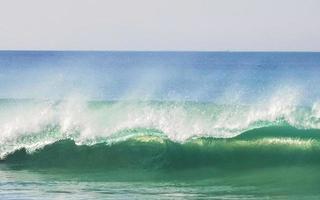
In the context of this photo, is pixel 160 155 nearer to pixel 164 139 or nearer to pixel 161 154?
pixel 161 154

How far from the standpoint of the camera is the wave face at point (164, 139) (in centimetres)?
1631

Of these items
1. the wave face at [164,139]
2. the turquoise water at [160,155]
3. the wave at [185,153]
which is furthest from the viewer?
the wave face at [164,139]

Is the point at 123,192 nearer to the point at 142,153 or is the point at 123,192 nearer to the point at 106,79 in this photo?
the point at 142,153

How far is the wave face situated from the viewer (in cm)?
1631

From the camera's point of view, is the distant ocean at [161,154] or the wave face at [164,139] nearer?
the distant ocean at [161,154]

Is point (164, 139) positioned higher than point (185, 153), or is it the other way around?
point (164, 139)

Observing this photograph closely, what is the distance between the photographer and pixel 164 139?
664 inches

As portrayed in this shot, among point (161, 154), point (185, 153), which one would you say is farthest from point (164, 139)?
point (185, 153)

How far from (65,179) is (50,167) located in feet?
4.76

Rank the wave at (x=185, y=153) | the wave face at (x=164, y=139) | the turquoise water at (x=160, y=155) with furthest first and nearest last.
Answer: the wave face at (x=164, y=139) < the wave at (x=185, y=153) < the turquoise water at (x=160, y=155)

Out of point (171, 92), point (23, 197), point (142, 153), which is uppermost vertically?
point (171, 92)

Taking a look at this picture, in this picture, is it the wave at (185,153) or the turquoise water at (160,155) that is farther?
the wave at (185,153)

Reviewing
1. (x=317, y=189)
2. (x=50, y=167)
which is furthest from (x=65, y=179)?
(x=317, y=189)

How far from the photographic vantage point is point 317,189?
1355 cm
